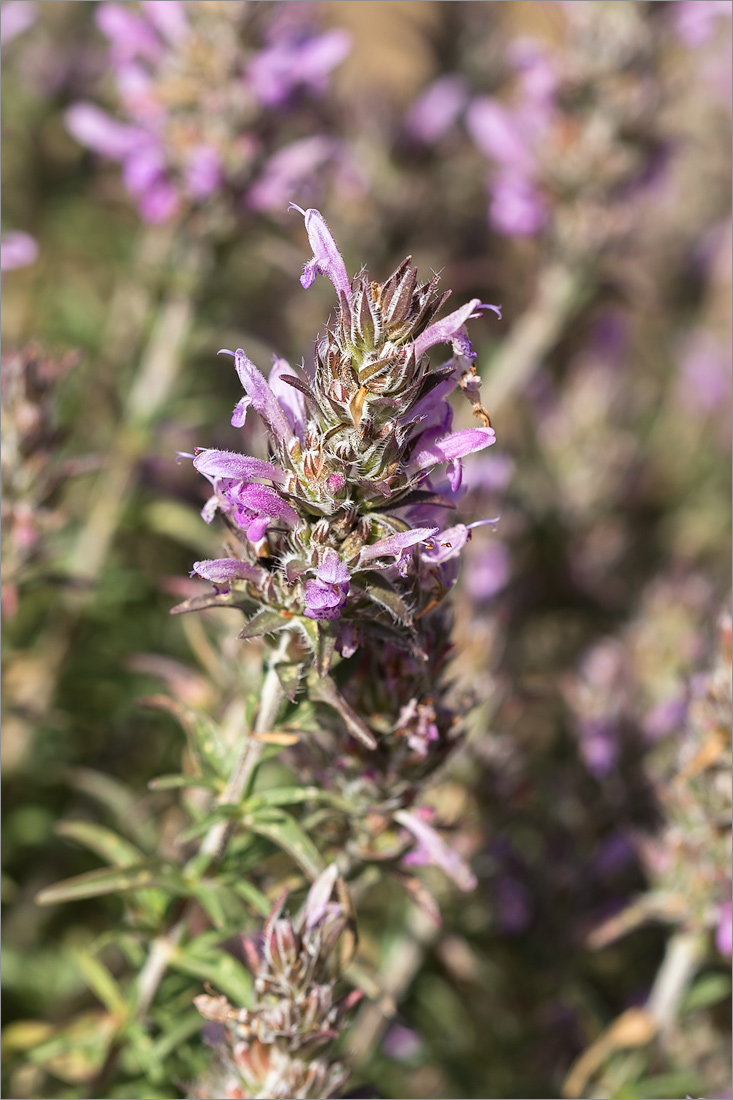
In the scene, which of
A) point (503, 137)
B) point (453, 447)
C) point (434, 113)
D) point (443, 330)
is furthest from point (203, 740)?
point (434, 113)

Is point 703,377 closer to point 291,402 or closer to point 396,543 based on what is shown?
point 291,402

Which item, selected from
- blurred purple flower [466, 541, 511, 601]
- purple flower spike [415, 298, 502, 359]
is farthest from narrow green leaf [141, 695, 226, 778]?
blurred purple flower [466, 541, 511, 601]

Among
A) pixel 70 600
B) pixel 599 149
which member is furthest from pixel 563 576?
pixel 70 600

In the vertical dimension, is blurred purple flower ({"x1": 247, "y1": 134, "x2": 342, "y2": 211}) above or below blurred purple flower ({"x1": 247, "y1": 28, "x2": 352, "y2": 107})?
below

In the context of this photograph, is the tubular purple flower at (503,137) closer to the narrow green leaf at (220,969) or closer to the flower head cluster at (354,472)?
the flower head cluster at (354,472)

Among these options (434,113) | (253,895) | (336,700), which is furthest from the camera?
(434,113)

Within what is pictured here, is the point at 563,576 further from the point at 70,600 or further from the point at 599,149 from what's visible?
the point at 70,600

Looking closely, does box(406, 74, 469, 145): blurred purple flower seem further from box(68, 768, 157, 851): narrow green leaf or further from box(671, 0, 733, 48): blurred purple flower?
box(68, 768, 157, 851): narrow green leaf

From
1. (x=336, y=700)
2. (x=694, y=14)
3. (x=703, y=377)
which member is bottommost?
(x=336, y=700)
